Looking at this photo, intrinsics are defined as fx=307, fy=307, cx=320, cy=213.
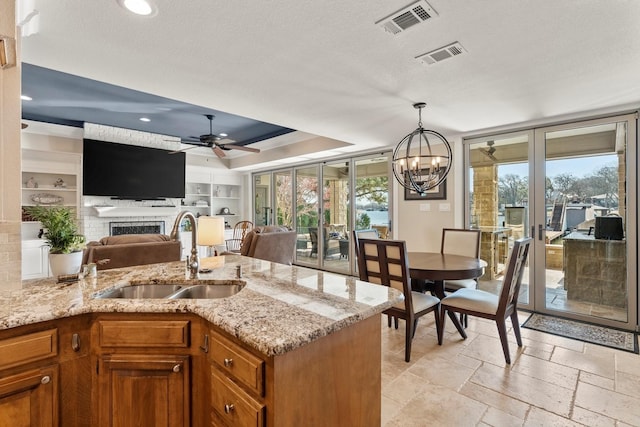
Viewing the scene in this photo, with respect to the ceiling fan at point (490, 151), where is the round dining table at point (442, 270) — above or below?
below

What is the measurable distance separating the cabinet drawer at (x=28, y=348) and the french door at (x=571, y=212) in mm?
4592

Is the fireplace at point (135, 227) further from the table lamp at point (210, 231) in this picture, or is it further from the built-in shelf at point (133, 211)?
the table lamp at point (210, 231)

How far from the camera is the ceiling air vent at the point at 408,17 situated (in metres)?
1.65

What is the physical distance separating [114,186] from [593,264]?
7305 millimetres

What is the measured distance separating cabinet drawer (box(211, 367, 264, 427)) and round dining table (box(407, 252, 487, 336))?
2.05 metres

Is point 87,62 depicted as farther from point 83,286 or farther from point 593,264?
point 593,264

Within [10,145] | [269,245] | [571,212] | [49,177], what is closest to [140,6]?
[10,145]

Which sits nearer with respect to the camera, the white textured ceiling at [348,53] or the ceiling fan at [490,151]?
the white textured ceiling at [348,53]

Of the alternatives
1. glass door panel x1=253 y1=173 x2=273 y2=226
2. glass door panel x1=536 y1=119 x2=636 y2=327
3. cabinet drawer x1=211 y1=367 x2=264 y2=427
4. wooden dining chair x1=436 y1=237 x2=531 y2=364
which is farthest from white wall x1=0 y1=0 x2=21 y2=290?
glass door panel x1=253 y1=173 x2=273 y2=226

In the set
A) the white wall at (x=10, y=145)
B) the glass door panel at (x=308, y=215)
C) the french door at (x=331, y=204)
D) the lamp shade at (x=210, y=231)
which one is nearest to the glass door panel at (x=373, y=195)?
the french door at (x=331, y=204)

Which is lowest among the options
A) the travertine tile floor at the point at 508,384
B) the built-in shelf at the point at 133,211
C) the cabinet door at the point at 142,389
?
the travertine tile floor at the point at 508,384

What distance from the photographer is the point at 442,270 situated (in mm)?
2787

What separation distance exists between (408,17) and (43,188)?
651 cm

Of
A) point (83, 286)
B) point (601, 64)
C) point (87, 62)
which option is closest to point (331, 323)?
point (83, 286)
